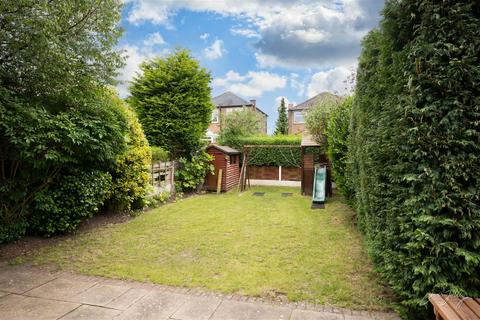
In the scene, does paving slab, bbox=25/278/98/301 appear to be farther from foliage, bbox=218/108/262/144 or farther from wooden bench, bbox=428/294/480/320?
foliage, bbox=218/108/262/144

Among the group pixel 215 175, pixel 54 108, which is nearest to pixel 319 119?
pixel 215 175

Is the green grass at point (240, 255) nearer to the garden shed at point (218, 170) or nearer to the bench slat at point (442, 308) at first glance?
the bench slat at point (442, 308)

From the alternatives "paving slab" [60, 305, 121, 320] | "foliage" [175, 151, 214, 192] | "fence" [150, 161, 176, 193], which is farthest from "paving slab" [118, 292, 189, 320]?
"foliage" [175, 151, 214, 192]

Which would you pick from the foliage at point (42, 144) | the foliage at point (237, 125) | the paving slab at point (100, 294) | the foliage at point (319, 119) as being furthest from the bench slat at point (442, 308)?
the foliage at point (237, 125)

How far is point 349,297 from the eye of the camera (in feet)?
10.3

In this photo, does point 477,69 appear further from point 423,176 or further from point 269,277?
point 269,277

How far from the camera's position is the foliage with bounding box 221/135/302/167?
14.6 metres

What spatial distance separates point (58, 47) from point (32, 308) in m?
3.45

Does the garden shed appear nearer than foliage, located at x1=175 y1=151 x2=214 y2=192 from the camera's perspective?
No

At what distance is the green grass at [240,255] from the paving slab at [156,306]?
13.1 inches

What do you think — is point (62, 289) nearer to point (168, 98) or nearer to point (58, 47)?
point (58, 47)

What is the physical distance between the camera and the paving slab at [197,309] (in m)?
2.75

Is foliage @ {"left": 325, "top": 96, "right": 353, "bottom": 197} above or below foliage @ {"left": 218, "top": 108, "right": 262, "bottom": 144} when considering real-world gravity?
below

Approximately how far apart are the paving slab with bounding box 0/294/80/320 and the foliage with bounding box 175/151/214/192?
24.4 feet
